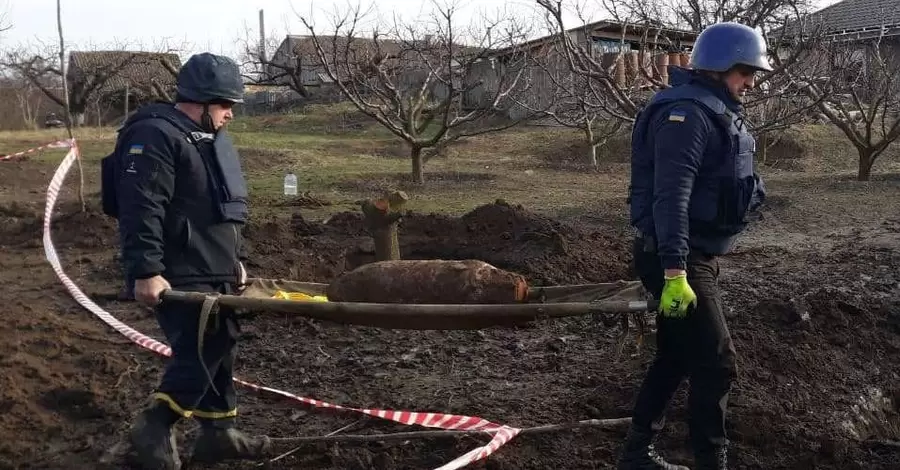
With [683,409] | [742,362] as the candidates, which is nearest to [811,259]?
[742,362]

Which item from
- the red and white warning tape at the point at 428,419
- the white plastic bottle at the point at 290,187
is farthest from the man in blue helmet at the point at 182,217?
the white plastic bottle at the point at 290,187

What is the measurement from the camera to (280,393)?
4.72 metres

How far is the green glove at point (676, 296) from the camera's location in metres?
3.12

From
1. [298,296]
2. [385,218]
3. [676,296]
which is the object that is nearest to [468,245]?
[385,218]

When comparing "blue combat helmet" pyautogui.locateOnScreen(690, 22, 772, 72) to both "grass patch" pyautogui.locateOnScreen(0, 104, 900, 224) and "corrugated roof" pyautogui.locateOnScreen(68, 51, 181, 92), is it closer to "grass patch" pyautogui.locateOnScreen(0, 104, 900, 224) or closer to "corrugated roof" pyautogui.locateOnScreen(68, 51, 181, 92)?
"grass patch" pyautogui.locateOnScreen(0, 104, 900, 224)

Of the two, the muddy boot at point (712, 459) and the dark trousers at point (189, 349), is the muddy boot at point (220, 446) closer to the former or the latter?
the dark trousers at point (189, 349)

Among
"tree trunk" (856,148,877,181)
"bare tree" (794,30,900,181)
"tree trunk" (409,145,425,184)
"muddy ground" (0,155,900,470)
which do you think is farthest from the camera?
"tree trunk" (409,145,425,184)

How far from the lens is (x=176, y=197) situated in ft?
11.5

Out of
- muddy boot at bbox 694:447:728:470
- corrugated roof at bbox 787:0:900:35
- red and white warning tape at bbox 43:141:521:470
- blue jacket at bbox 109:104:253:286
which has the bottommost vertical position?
red and white warning tape at bbox 43:141:521:470

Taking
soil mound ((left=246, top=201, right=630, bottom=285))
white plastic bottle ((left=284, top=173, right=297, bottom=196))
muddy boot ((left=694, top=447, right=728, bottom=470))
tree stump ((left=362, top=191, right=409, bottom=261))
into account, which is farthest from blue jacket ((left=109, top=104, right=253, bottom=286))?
white plastic bottle ((left=284, top=173, right=297, bottom=196))

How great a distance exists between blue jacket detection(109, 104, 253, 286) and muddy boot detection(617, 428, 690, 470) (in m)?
1.90

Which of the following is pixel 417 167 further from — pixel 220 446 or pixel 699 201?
pixel 699 201

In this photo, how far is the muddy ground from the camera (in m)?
3.91

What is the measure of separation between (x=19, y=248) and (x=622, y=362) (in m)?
7.09
